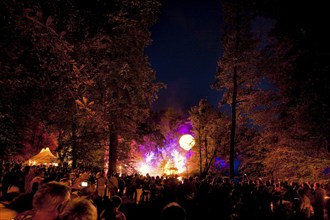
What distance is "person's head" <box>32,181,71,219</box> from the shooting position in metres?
3.45

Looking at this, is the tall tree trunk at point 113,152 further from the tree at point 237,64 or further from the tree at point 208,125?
the tree at point 208,125

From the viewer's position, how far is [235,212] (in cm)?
1236

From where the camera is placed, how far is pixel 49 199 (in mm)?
3477

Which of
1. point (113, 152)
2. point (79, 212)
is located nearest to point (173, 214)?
point (79, 212)

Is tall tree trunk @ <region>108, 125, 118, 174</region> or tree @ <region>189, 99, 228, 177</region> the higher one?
tree @ <region>189, 99, 228, 177</region>

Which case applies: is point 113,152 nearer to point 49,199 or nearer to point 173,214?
point 49,199

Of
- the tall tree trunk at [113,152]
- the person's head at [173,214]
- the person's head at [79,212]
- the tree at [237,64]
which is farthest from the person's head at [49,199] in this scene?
the tree at [237,64]

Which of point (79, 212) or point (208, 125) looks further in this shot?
point (208, 125)

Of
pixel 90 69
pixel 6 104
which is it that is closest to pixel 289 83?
pixel 90 69

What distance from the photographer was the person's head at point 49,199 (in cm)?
345

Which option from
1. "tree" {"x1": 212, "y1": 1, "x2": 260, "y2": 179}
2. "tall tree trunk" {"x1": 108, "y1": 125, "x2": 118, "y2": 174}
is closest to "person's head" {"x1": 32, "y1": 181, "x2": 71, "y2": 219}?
"tall tree trunk" {"x1": 108, "y1": 125, "x2": 118, "y2": 174}

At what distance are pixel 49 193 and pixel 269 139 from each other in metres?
19.2

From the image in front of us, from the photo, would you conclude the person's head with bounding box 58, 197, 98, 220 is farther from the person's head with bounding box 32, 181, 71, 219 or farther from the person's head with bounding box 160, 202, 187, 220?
the person's head with bounding box 160, 202, 187, 220

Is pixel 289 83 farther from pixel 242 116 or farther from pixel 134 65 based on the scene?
pixel 242 116
